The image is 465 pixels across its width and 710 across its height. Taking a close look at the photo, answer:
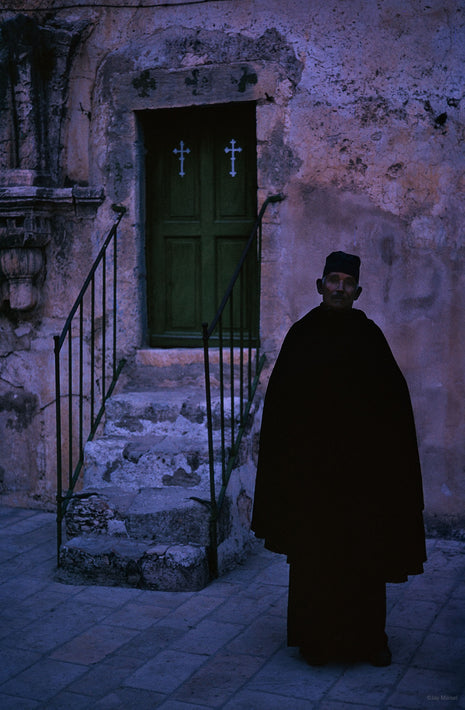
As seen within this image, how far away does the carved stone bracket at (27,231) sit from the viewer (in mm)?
5852

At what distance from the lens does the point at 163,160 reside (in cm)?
602

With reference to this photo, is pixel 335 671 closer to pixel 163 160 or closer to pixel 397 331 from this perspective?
pixel 397 331

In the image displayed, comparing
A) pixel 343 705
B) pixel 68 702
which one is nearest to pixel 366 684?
pixel 343 705

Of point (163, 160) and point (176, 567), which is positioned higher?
point (163, 160)

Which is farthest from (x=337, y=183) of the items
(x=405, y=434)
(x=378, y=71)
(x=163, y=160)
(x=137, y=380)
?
(x=405, y=434)

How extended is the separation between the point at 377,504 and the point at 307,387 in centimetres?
57

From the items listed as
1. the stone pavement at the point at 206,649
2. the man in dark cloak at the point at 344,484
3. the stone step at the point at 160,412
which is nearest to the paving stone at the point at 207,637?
the stone pavement at the point at 206,649

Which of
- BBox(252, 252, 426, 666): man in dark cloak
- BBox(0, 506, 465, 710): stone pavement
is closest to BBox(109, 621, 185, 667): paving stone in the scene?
BBox(0, 506, 465, 710): stone pavement

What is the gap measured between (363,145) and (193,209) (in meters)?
1.30

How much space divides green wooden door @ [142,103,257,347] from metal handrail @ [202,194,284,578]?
17 centimetres

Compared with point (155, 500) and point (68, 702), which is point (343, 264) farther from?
point (68, 702)

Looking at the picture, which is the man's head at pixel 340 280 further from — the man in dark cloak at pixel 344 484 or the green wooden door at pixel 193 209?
the green wooden door at pixel 193 209

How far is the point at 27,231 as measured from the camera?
591 cm

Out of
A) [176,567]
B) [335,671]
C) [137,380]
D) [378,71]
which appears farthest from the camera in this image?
[137,380]
